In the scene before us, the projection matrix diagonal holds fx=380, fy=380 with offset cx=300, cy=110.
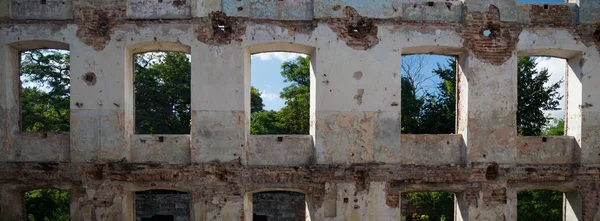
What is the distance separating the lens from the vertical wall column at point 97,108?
7.60 m

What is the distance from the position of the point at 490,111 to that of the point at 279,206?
9.12 m

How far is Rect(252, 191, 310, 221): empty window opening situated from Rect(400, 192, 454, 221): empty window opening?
423 centimetres

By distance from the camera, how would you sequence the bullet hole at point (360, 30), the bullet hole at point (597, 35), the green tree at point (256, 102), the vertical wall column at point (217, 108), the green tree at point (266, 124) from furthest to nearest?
1. the green tree at point (256, 102)
2. the green tree at point (266, 124)
3. the bullet hole at point (597, 35)
4. the bullet hole at point (360, 30)
5. the vertical wall column at point (217, 108)

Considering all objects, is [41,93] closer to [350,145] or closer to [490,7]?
[350,145]

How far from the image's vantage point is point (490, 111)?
25.6ft

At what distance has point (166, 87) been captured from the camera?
19.7 metres

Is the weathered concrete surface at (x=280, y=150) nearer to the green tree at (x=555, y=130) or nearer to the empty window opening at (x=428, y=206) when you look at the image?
the empty window opening at (x=428, y=206)

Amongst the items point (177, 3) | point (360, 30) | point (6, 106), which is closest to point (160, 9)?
point (177, 3)

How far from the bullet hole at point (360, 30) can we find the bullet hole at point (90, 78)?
5232mm

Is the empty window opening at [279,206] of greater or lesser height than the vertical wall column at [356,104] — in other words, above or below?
below

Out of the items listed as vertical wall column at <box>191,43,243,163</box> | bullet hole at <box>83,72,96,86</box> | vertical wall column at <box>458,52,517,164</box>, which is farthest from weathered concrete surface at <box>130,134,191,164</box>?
vertical wall column at <box>458,52,517,164</box>

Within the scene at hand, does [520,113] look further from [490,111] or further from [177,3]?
[177,3]

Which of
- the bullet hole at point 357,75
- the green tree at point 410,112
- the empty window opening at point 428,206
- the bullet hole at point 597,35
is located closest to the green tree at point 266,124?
the green tree at point 410,112

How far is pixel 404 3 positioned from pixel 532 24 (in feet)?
8.92
